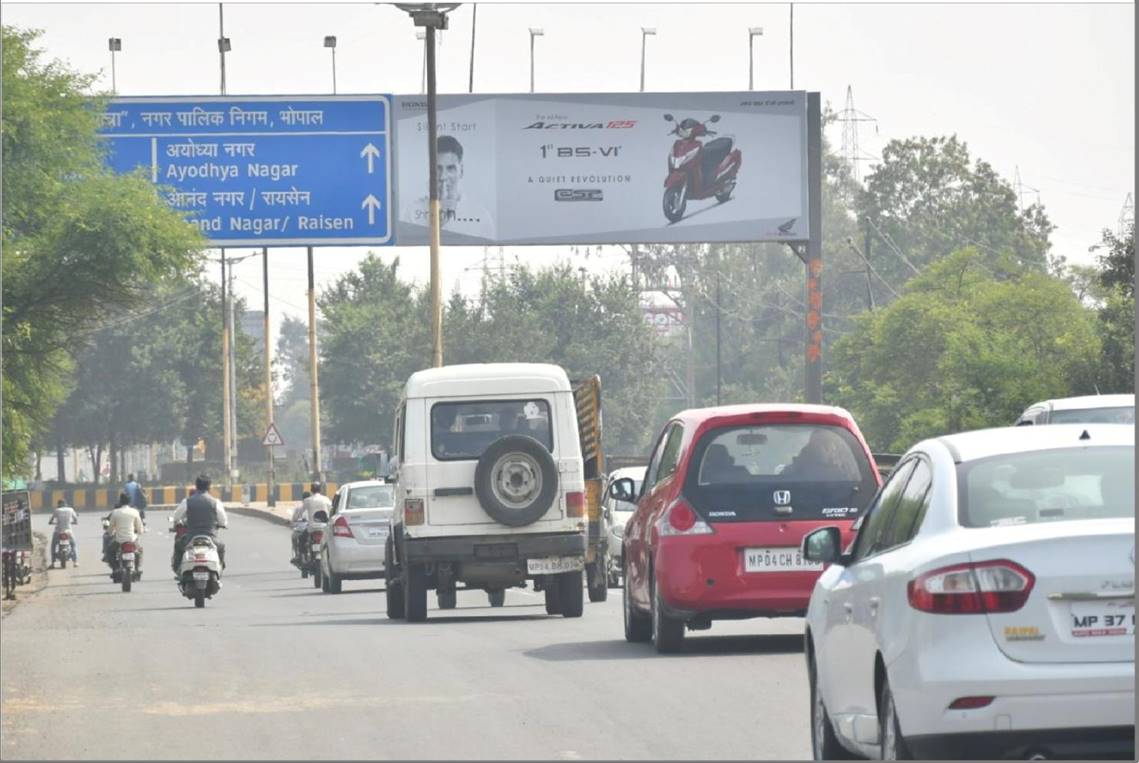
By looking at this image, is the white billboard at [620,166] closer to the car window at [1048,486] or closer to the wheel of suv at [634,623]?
the wheel of suv at [634,623]

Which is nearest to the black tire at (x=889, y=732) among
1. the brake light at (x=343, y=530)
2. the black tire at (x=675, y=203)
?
the brake light at (x=343, y=530)

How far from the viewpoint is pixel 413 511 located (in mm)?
22375

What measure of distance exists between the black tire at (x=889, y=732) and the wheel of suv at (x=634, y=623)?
29.0 feet

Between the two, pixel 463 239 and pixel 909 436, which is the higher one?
pixel 463 239

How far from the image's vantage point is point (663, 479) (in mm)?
17203

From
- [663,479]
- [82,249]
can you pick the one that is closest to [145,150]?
[82,249]

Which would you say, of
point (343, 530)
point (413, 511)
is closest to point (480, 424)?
point (413, 511)

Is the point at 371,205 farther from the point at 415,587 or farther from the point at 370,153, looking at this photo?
the point at 415,587

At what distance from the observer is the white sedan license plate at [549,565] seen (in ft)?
73.2

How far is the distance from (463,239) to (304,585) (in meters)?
12.0

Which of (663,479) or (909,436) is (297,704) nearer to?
(663,479)

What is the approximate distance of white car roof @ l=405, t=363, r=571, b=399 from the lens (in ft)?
73.8

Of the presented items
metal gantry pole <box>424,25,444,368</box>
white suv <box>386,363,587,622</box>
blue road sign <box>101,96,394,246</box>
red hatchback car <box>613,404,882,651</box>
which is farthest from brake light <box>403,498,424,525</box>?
blue road sign <box>101,96,394,246</box>

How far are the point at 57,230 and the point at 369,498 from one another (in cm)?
635
